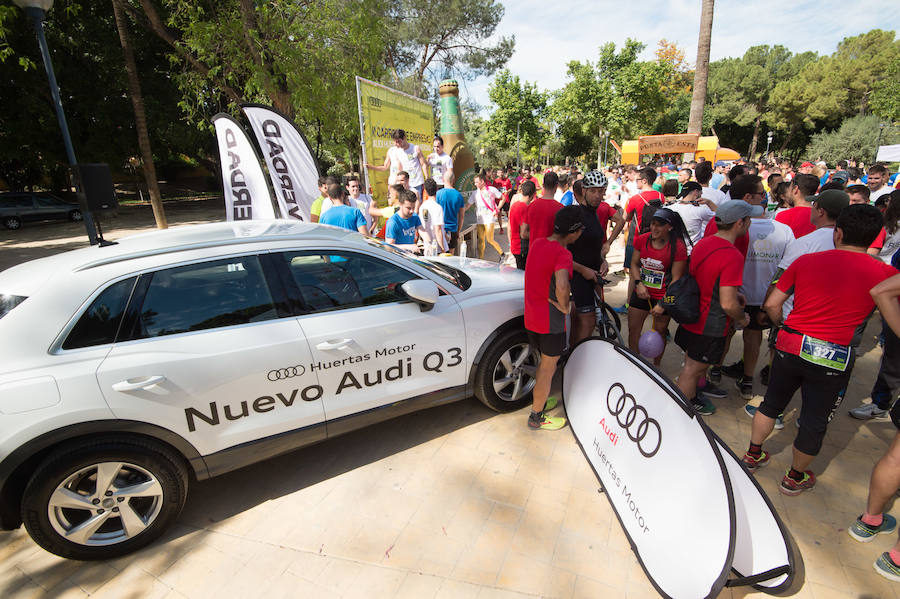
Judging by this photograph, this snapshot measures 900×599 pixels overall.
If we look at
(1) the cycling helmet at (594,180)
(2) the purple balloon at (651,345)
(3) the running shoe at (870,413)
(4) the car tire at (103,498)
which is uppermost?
(1) the cycling helmet at (594,180)

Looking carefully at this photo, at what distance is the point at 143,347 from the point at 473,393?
7.46ft

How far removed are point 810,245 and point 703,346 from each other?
1.27 m

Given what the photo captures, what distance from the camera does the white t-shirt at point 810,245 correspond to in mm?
3275

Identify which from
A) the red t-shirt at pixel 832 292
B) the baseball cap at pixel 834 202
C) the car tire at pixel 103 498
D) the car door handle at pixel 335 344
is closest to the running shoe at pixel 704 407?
the red t-shirt at pixel 832 292

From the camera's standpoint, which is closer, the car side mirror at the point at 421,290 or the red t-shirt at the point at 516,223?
the car side mirror at the point at 421,290

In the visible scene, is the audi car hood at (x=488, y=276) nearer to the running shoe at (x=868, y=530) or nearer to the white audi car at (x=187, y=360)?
the white audi car at (x=187, y=360)

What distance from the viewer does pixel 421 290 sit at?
9.50 ft

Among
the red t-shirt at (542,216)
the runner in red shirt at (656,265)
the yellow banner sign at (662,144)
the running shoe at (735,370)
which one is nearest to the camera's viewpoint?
the runner in red shirt at (656,265)

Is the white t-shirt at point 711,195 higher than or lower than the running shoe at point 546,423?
higher

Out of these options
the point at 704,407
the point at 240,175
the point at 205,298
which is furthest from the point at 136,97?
the point at 704,407

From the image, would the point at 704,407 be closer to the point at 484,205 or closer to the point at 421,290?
the point at 421,290

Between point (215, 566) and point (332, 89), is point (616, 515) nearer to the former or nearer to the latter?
point (215, 566)

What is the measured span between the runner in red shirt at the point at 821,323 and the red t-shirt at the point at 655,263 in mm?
960

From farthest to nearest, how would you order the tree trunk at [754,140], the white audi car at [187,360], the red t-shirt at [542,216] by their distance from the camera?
the tree trunk at [754,140], the red t-shirt at [542,216], the white audi car at [187,360]
